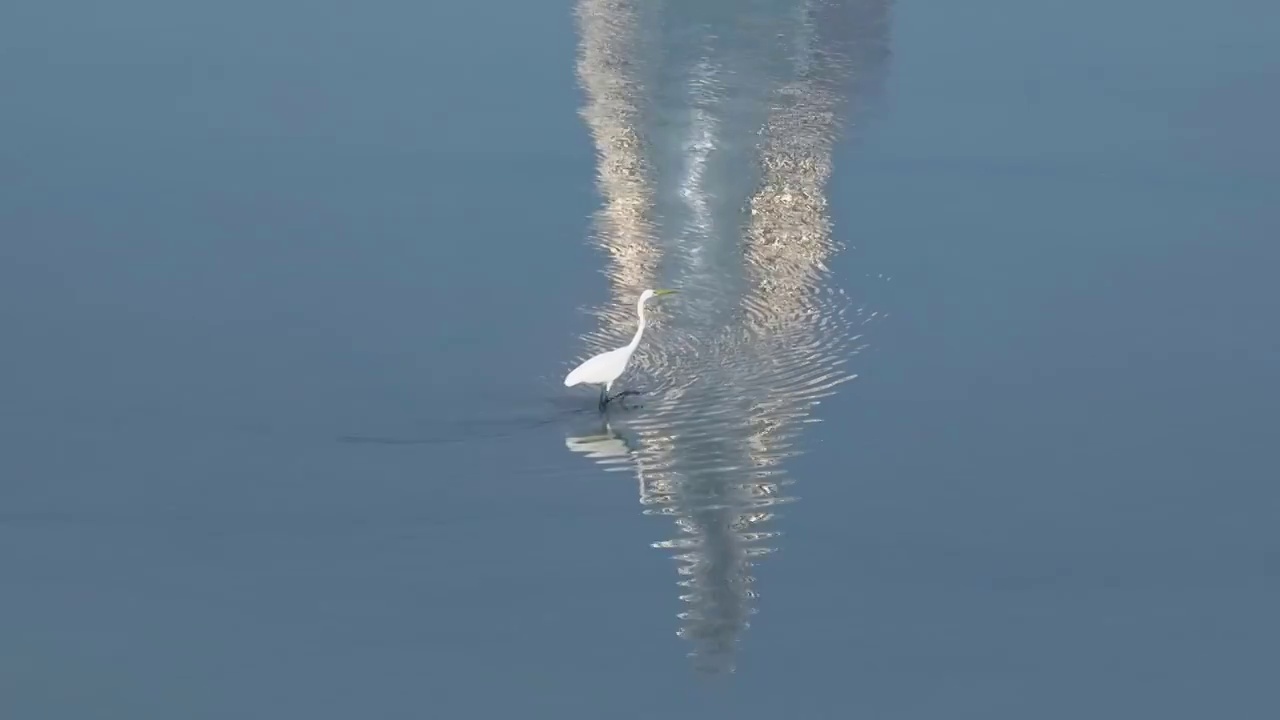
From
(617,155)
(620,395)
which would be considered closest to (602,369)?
(620,395)

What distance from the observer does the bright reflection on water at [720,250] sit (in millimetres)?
10078

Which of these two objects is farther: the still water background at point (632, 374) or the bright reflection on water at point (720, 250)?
the bright reflection on water at point (720, 250)

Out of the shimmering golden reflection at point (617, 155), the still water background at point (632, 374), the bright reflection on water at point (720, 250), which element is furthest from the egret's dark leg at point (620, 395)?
the shimmering golden reflection at point (617, 155)

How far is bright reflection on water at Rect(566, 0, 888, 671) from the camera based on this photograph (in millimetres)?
10078

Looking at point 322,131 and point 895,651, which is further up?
point 322,131

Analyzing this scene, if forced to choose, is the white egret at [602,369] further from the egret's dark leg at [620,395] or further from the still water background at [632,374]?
the still water background at [632,374]

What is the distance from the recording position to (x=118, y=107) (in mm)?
16094

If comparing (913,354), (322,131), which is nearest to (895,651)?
(913,354)

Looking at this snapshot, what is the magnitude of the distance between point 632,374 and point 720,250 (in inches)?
92.2

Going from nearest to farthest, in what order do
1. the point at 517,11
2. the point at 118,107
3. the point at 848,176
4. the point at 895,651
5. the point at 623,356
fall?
the point at 895,651 < the point at 623,356 < the point at 848,176 < the point at 118,107 < the point at 517,11

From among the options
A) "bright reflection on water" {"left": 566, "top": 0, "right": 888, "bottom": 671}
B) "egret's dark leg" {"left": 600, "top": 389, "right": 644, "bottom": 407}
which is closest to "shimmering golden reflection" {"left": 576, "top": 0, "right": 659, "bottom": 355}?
"bright reflection on water" {"left": 566, "top": 0, "right": 888, "bottom": 671}

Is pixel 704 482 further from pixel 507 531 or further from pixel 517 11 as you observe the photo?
pixel 517 11

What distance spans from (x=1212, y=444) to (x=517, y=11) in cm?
964

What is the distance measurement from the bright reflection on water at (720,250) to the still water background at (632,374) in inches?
1.5
